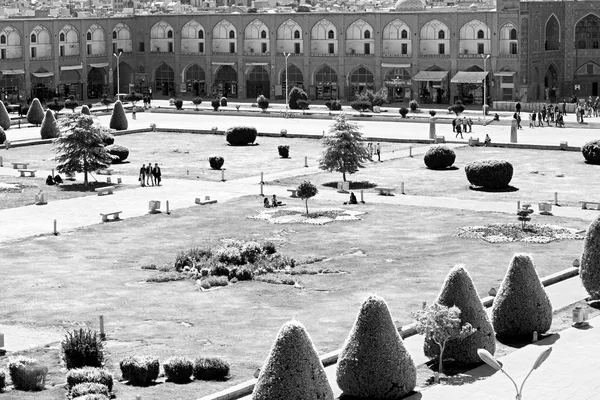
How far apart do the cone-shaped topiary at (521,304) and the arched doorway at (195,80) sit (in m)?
88.3

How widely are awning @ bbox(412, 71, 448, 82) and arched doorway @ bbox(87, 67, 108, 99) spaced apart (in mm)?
28545

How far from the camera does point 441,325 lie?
29.1 meters

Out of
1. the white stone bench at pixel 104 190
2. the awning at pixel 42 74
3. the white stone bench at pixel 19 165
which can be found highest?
the awning at pixel 42 74

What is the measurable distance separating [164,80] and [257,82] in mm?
9347

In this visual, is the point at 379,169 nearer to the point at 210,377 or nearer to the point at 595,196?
the point at 595,196

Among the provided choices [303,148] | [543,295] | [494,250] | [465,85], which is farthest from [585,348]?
[465,85]

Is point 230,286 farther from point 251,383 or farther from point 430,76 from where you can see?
point 430,76

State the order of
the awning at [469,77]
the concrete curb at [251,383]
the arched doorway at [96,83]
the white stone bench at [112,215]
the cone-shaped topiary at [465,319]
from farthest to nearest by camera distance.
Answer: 1. the arched doorway at [96,83]
2. the awning at [469,77]
3. the white stone bench at [112,215]
4. the cone-shaped topiary at [465,319]
5. the concrete curb at [251,383]

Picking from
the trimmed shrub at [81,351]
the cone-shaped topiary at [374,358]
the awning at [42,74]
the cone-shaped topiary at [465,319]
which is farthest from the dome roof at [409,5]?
the cone-shaped topiary at [374,358]

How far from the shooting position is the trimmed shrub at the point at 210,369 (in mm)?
29219

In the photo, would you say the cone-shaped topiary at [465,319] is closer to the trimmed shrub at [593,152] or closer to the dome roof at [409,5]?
the trimmed shrub at [593,152]

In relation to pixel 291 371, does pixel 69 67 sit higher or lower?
higher

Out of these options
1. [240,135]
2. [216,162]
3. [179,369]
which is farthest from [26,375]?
[240,135]

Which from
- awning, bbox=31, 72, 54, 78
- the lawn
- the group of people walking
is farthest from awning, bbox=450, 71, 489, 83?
the lawn
